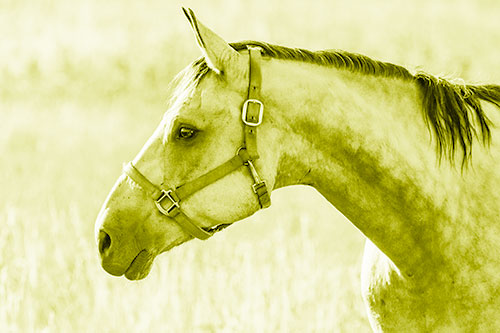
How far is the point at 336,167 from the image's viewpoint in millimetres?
3816

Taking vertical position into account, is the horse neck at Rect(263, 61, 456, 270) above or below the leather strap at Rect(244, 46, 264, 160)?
below

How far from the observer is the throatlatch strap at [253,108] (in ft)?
12.1

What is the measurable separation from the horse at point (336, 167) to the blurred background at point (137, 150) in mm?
531

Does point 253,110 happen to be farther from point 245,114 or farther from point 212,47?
point 212,47

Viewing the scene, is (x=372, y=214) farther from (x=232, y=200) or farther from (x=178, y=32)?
(x=178, y=32)

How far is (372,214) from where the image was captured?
3.85 m

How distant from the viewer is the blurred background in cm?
608

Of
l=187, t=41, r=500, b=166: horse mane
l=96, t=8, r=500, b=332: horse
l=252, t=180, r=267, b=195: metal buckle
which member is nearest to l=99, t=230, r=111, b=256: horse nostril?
l=96, t=8, r=500, b=332: horse

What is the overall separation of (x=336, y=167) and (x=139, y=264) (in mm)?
1127

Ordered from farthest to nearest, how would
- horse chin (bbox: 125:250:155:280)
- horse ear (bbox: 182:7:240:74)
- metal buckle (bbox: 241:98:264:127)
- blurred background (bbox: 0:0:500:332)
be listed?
1. blurred background (bbox: 0:0:500:332)
2. horse chin (bbox: 125:250:155:280)
3. metal buckle (bbox: 241:98:264:127)
4. horse ear (bbox: 182:7:240:74)

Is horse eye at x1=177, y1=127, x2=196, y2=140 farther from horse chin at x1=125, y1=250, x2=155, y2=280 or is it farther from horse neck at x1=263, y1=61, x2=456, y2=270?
horse chin at x1=125, y1=250, x2=155, y2=280

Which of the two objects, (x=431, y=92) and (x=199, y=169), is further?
(x=431, y=92)

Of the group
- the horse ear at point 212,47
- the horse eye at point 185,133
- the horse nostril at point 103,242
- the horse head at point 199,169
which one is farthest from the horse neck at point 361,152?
the horse nostril at point 103,242

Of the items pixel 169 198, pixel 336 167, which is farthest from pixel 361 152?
pixel 169 198
